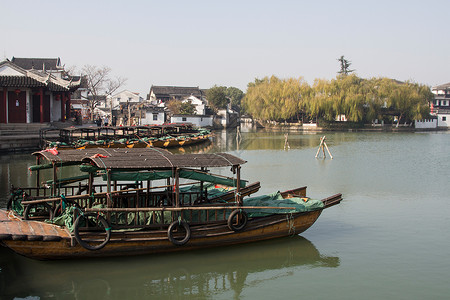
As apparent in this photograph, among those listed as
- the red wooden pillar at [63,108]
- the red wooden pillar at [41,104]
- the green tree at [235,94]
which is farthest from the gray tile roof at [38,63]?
the green tree at [235,94]

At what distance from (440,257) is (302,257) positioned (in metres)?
3.15

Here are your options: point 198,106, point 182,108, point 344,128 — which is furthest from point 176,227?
point 198,106

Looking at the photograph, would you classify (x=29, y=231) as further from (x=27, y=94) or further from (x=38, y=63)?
(x=38, y=63)

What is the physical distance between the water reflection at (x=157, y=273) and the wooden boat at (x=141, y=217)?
0.24 m

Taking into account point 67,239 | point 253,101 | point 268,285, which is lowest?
point 268,285

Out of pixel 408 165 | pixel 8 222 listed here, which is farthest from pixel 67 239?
pixel 408 165

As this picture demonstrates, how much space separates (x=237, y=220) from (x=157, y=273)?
2.13 metres

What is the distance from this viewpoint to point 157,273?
971cm

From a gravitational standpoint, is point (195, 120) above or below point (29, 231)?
above

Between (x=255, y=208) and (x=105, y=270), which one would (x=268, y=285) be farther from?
(x=105, y=270)

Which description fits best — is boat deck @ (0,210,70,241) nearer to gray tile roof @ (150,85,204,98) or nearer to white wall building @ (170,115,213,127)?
white wall building @ (170,115,213,127)

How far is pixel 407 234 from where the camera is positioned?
12516 millimetres

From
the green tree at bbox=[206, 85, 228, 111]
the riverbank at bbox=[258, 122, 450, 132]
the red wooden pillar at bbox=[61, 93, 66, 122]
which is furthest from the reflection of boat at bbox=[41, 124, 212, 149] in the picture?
Answer: the green tree at bbox=[206, 85, 228, 111]

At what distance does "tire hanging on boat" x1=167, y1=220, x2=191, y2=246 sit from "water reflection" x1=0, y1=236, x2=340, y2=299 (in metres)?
0.51
